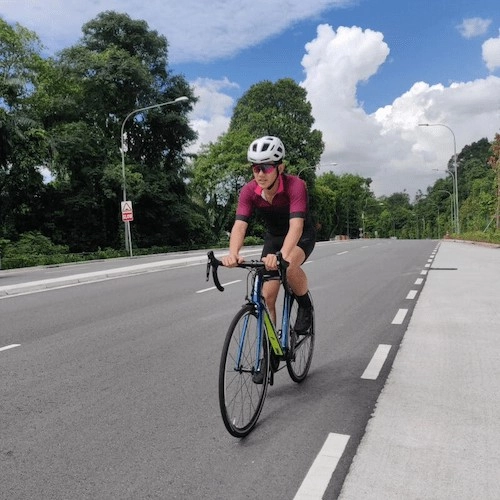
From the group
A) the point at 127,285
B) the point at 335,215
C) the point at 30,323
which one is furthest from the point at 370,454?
the point at 335,215

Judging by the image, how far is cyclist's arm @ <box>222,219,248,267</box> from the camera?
3.43 m

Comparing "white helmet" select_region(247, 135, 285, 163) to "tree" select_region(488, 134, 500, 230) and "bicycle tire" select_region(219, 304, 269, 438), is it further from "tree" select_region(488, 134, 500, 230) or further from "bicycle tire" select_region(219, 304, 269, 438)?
"tree" select_region(488, 134, 500, 230)

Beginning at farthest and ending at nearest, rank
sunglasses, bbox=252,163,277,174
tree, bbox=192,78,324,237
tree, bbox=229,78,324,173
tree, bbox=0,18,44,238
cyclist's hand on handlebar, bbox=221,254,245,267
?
1. tree, bbox=229,78,324,173
2. tree, bbox=192,78,324,237
3. tree, bbox=0,18,44,238
4. sunglasses, bbox=252,163,277,174
5. cyclist's hand on handlebar, bbox=221,254,245,267

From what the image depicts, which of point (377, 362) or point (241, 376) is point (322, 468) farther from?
point (377, 362)

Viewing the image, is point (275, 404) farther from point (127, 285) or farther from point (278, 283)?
point (127, 285)

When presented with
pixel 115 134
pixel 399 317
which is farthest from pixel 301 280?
pixel 115 134

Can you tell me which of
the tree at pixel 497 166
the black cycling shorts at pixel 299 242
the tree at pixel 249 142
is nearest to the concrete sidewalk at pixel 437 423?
the black cycling shorts at pixel 299 242

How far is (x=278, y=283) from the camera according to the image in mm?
3893

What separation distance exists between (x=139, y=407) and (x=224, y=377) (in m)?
0.99

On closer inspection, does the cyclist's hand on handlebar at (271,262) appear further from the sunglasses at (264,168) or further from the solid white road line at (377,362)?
the solid white road line at (377,362)

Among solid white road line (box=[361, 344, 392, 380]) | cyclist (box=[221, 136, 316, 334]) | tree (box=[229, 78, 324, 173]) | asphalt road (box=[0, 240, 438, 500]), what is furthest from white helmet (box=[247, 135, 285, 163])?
tree (box=[229, 78, 324, 173])

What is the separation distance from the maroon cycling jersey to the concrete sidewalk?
5.07 feet

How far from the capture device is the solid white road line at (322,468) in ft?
8.45

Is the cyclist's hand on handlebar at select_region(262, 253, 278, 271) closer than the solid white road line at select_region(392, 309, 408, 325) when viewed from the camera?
Yes
